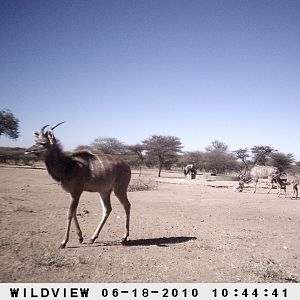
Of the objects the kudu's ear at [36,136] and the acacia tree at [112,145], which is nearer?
the kudu's ear at [36,136]

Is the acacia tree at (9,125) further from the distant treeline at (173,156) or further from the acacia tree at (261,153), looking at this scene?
the acacia tree at (261,153)

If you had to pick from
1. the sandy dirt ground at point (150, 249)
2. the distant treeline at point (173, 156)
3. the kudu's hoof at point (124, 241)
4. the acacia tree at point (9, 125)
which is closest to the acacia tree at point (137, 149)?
the distant treeline at point (173, 156)

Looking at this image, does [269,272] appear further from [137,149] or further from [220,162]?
[220,162]

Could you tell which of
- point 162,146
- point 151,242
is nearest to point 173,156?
point 162,146

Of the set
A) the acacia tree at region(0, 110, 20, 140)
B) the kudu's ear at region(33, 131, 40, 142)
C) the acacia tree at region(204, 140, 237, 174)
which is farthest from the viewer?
the acacia tree at region(204, 140, 237, 174)

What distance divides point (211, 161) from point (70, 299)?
215 feet

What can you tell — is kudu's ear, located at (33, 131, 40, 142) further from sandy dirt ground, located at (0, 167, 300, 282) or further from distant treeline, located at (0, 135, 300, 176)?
distant treeline, located at (0, 135, 300, 176)

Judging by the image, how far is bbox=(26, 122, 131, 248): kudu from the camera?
267 inches

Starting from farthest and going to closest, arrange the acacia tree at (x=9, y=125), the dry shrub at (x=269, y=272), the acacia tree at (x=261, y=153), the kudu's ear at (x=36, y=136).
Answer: the acacia tree at (x=261, y=153) < the acacia tree at (x=9, y=125) < the kudu's ear at (x=36, y=136) < the dry shrub at (x=269, y=272)

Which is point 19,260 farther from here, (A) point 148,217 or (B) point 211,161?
(B) point 211,161

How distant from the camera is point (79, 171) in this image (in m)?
7.17

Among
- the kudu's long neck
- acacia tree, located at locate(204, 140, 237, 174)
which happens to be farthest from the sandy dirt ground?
acacia tree, located at locate(204, 140, 237, 174)

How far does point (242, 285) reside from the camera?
472 centimetres

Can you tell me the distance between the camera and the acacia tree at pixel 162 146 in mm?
52188
